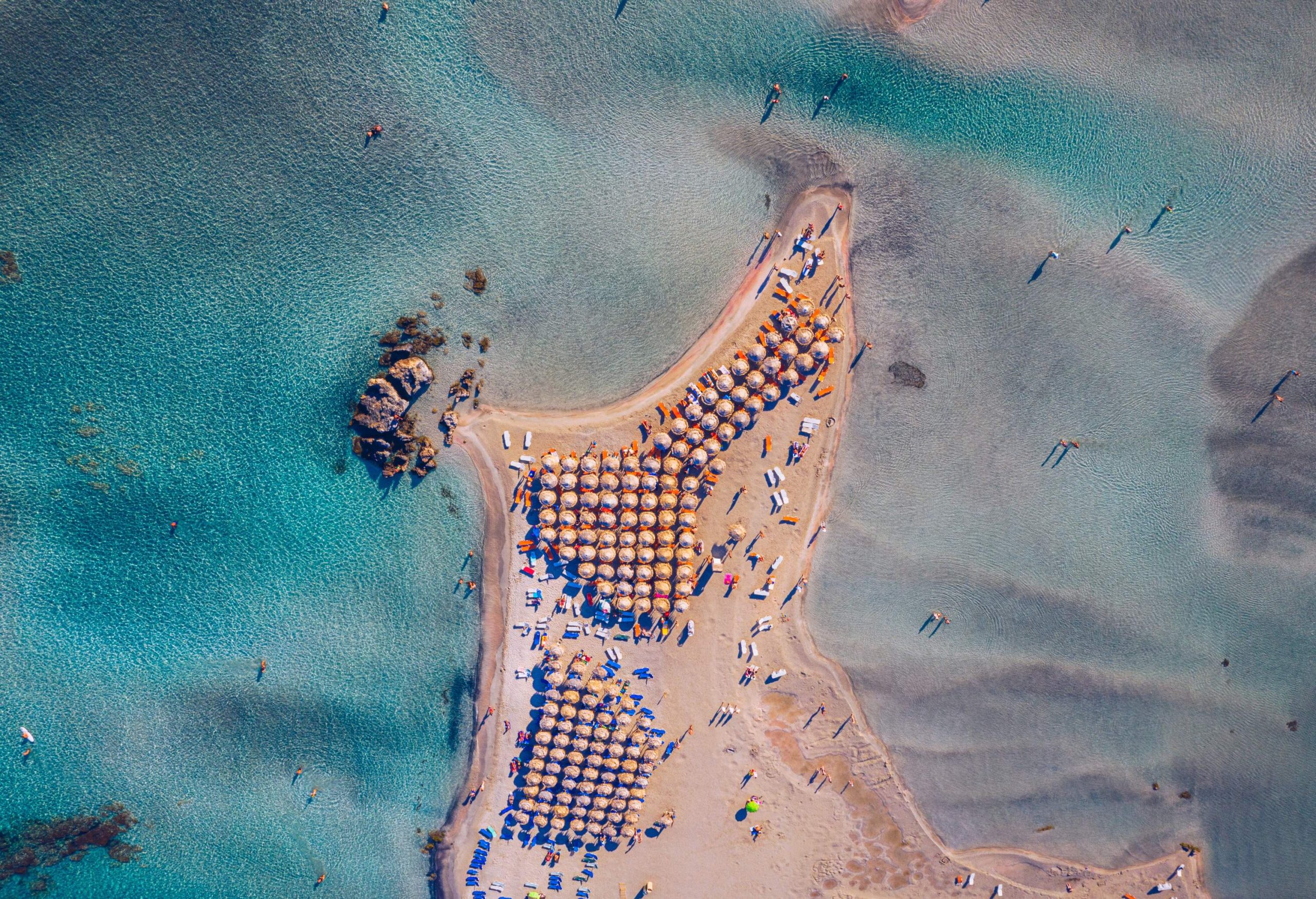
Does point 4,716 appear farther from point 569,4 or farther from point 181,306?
point 569,4

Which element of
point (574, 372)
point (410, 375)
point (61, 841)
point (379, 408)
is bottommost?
point (61, 841)

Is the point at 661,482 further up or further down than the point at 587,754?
further up

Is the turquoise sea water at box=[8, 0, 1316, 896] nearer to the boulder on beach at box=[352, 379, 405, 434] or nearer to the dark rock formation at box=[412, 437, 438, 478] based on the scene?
the dark rock formation at box=[412, 437, 438, 478]

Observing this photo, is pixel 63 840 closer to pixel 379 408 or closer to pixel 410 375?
pixel 379 408

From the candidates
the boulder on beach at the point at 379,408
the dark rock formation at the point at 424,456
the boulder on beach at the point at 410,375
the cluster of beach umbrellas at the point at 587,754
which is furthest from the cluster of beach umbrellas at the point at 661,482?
the boulder on beach at the point at 379,408

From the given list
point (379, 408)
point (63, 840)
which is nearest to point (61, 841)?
point (63, 840)

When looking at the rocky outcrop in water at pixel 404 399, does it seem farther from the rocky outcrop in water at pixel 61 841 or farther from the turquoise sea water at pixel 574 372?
the rocky outcrop in water at pixel 61 841

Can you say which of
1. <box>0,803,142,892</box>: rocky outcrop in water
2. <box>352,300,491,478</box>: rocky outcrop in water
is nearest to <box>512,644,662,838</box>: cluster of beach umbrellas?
<box>352,300,491,478</box>: rocky outcrop in water
